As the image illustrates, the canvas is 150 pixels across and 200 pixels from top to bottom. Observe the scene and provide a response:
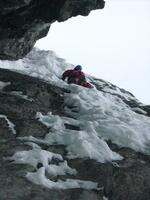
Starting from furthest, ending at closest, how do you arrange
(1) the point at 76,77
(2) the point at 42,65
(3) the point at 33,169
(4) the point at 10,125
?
(2) the point at 42,65, (1) the point at 76,77, (4) the point at 10,125, (3) the point at 33,169

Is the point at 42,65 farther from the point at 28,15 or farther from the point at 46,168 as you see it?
the point at 46,168

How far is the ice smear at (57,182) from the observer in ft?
30.0

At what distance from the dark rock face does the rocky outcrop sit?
3.17 meters

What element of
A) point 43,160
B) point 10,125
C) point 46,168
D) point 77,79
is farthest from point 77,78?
point 46,168

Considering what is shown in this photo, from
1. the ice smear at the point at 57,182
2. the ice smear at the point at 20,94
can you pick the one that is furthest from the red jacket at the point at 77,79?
the ice smear at the point at 57,182

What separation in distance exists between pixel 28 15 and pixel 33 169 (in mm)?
8019

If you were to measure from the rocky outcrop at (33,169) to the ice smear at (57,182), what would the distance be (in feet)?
0.47

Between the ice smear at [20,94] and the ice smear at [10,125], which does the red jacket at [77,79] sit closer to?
the ice smear at [20,94]

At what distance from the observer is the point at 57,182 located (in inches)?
370

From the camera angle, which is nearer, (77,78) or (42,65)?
(77,78)

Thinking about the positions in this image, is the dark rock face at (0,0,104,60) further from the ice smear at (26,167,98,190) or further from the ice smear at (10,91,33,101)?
the ice smear at (26,167,98,190)

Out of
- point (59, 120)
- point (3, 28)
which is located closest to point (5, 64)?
point (3, 28)

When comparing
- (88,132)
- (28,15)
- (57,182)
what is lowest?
(57,182)

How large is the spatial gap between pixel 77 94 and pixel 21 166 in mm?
6383
